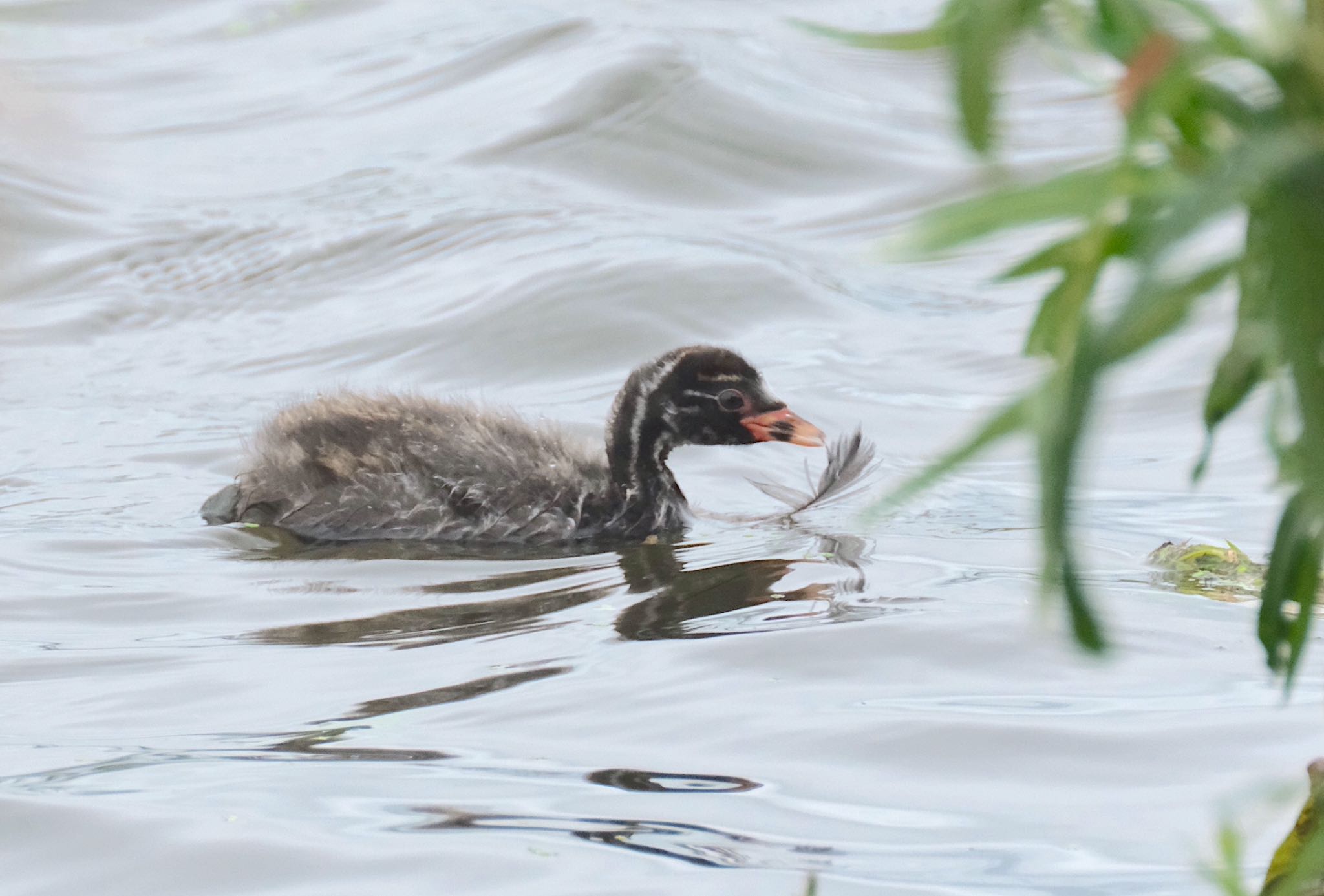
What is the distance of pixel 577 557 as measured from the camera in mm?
6652

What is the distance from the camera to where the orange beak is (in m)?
7.21

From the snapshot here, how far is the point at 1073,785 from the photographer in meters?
3.66

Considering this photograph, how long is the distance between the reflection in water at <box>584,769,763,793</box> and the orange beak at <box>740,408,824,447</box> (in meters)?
3.53

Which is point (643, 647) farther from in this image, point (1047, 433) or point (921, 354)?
point (921, 354)

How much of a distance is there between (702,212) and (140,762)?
32.2ft

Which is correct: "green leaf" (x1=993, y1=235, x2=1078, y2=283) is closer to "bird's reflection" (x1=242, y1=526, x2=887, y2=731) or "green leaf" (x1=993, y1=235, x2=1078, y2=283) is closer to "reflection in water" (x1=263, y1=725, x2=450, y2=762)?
"reflection in water" (x1=263, y1=725, x2=450, y2=762)

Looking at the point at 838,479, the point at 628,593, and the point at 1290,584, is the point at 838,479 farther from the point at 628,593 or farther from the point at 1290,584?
the point at 1290,584

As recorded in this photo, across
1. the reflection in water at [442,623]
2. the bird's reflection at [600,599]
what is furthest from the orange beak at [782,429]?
the reflection in water at [442,623]

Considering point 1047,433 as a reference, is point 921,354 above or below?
below

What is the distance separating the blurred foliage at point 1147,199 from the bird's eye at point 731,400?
5930 mm

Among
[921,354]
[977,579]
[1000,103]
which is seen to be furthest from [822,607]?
[921,354]

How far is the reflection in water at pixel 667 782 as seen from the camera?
363cm

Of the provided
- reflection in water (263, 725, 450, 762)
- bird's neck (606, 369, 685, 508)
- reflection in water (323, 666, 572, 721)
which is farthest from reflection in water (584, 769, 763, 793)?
bird's neck (606, 369, 685, 508)

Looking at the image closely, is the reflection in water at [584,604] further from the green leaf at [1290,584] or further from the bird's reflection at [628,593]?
the green leaf at [1290,584]
